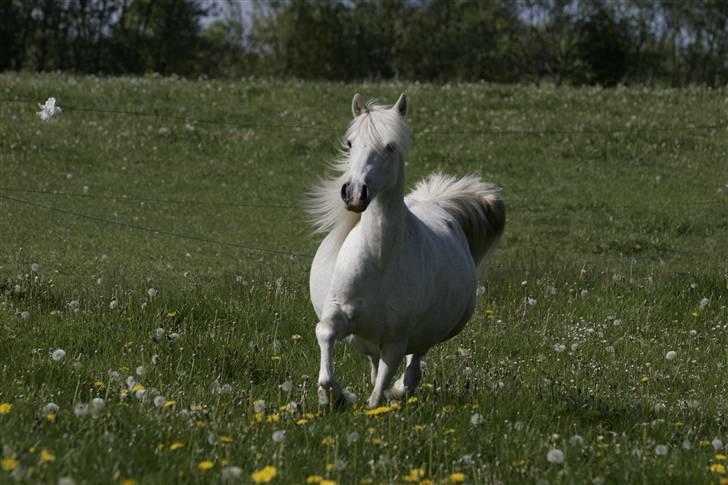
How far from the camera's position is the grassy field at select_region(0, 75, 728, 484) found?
499 cm

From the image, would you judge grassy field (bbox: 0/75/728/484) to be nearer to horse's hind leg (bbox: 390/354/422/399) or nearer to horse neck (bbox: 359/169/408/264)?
horse's hind leg (bbox: 390/354/422/399)

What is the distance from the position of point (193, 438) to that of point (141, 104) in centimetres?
2188

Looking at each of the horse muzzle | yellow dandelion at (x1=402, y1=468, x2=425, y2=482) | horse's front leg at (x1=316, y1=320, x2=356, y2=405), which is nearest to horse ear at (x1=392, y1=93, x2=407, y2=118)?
the horse muzzle

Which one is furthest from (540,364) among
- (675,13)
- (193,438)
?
(675,13)

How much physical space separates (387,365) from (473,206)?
2616 mm

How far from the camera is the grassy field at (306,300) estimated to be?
16.4 feet

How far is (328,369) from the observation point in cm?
617

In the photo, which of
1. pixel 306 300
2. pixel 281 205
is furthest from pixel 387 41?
pixel 306 300

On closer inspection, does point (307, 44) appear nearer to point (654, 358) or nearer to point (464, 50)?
point (464, 50)

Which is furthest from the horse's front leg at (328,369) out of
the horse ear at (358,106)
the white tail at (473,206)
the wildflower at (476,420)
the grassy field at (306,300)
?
the white tail at (473,206)

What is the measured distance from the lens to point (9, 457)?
390 centimetres

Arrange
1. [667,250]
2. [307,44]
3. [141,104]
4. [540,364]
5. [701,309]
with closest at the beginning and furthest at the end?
1. [540,364]
2. [701,309]
3. [667,250]
4. [141,104]
5. [307,44]

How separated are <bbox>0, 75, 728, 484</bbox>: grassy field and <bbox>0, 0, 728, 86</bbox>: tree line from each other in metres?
31.9

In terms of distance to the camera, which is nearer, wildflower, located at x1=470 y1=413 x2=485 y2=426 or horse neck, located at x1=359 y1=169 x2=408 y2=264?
wildflower, located at x1=470 y1=413 x2=485 y2=426
